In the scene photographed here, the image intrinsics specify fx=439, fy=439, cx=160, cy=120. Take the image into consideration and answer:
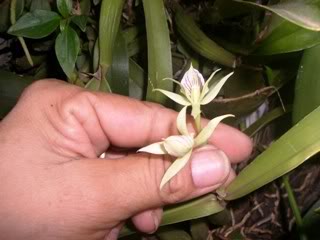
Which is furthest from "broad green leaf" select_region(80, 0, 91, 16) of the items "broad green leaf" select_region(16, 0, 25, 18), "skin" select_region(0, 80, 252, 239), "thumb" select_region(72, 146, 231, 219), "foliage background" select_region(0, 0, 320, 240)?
"thumb" select_region(72, 146, 231, 219)

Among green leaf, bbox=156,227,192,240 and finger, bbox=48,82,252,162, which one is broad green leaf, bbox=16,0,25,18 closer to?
finger, bbox=48,82,252,162

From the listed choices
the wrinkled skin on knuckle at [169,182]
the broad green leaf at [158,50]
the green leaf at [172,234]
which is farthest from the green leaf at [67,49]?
the green leaf at [172,234]

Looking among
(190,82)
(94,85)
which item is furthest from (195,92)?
(94,85)

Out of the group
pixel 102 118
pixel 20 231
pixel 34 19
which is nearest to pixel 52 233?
pixel 20 231

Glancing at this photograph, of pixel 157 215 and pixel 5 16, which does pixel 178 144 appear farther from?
pixel 5 16

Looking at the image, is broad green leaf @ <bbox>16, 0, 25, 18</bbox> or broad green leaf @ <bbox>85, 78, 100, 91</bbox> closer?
broad green leaf @ <bbox>85, 78, 100, 91</bbox>

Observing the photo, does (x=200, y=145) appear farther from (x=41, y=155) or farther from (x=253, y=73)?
(x=253, y=73)

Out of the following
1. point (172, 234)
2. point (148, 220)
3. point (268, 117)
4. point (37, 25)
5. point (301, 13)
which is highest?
point (301, 13)

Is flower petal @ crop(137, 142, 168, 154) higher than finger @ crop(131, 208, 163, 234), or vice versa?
flower petal @ crop(137, 142, 168, 154)
